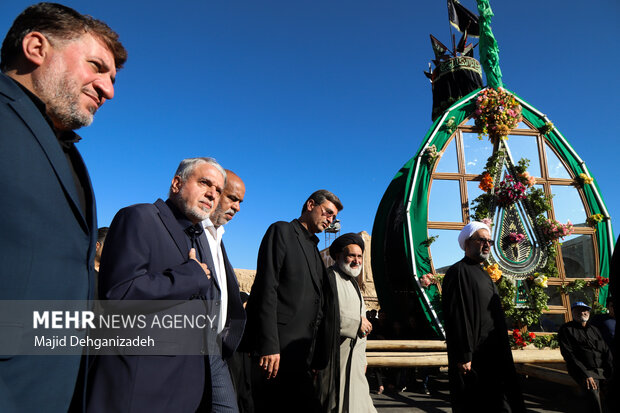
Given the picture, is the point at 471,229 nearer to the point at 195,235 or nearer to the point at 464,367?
the point at 464,367

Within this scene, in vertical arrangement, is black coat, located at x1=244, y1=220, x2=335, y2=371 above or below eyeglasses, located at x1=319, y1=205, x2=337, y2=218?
below

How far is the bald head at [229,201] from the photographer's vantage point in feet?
9.89

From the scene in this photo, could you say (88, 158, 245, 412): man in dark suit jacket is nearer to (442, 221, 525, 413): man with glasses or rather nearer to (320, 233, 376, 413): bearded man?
(320, 233, 376, 413): bearded man

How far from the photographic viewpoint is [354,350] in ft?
12.6

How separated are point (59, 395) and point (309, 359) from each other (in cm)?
218

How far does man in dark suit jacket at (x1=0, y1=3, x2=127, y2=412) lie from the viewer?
952mm

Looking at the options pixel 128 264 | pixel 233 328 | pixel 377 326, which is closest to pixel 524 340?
pixel 377 326

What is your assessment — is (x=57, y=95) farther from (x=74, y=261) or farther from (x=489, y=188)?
(x=489, y=188)

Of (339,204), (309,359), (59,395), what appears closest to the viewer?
(59,395)

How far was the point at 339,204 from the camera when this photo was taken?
3555 mm

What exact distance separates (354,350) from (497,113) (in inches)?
262

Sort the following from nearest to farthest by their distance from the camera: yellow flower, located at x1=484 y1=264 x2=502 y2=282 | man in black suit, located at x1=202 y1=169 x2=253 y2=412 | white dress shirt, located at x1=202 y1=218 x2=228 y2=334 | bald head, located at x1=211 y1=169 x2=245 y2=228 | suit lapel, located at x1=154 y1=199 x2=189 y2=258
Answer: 1. suit lapel, located at x1=154 y1=199 x2=189 y2=258
2. white dress shirt, located at x1=202 y1=218 x2=228 y2=334
3. man in black suit, located at x1=202 y1=169 x2=253 y2=412
4. bald head, located at x1=211 y1=169 x2=245 y2=228
5. yellow flower, located at x1=484 y1=264 x2=502 y2=282

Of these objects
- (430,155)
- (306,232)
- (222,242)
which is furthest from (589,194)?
(222,242)

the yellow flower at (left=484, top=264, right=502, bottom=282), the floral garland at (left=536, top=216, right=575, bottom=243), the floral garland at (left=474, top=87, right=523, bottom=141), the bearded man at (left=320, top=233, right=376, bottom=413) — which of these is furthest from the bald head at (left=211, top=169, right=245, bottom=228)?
the floral garland at (left=536, top=216, right=575, bottom=243)
